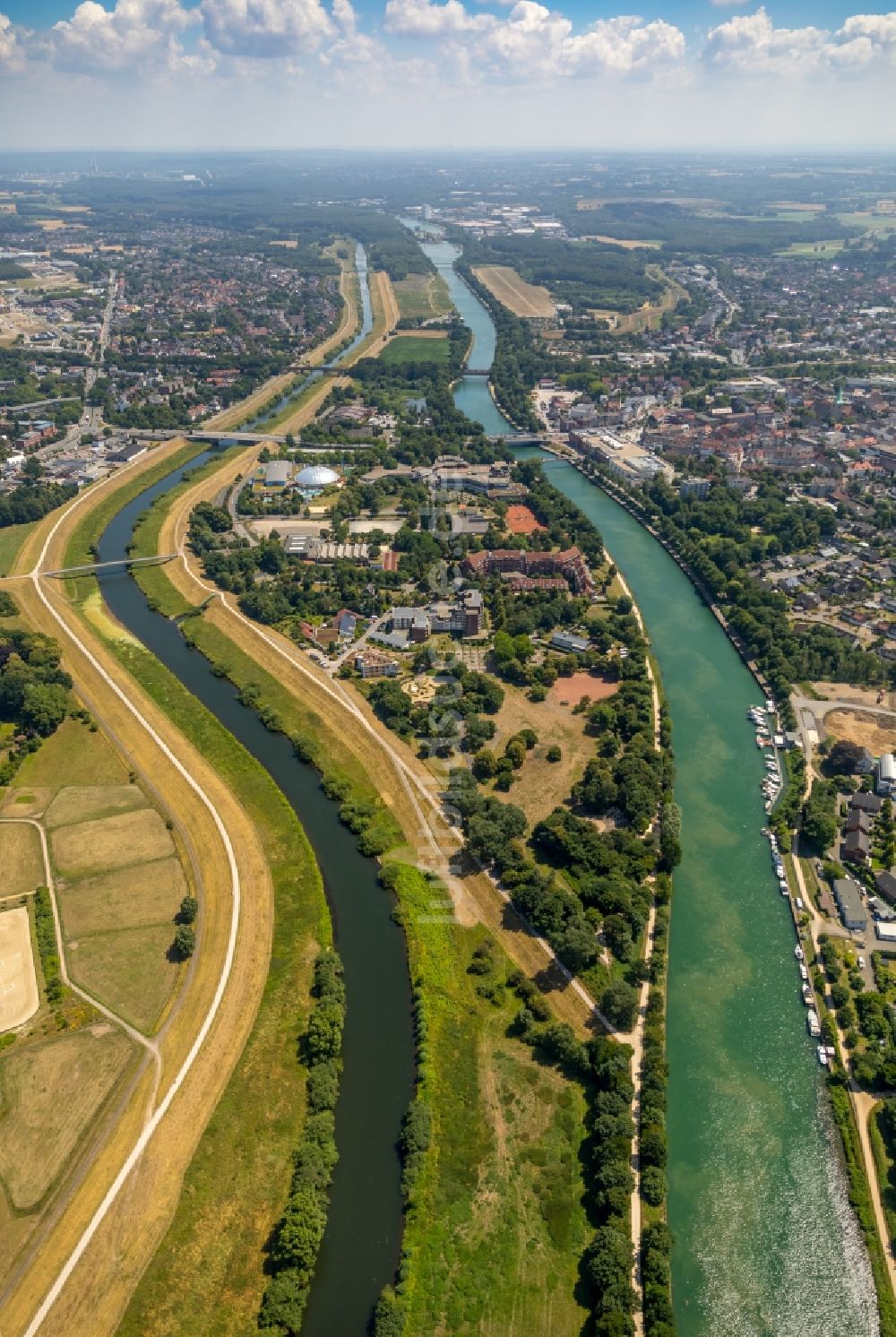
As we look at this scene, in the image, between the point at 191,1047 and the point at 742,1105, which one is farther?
the point at 191,1047

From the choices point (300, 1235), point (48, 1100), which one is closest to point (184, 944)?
point (48, 1100)

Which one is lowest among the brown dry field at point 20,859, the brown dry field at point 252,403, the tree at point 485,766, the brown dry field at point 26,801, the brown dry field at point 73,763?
the brown dry field at point 20,859

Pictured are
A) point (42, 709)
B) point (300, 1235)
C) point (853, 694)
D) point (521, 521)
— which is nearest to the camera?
point (300, 1235)

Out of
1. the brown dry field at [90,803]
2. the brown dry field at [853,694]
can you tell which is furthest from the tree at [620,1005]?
the brown dry field at [853,694]

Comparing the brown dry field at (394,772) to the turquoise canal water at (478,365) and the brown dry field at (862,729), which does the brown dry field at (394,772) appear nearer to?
the brown dry field at (862,729)

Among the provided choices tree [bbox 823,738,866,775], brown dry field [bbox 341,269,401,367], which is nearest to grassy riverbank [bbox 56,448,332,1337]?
tree [bbox 823,738,866,775]

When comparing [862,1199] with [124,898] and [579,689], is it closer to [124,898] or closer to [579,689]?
[579,689]

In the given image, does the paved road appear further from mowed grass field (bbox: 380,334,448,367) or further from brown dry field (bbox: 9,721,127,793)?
mowed grass field (bbox: 380,334,448,367)

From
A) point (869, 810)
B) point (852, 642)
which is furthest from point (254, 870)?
Answer: point (852, 642)
